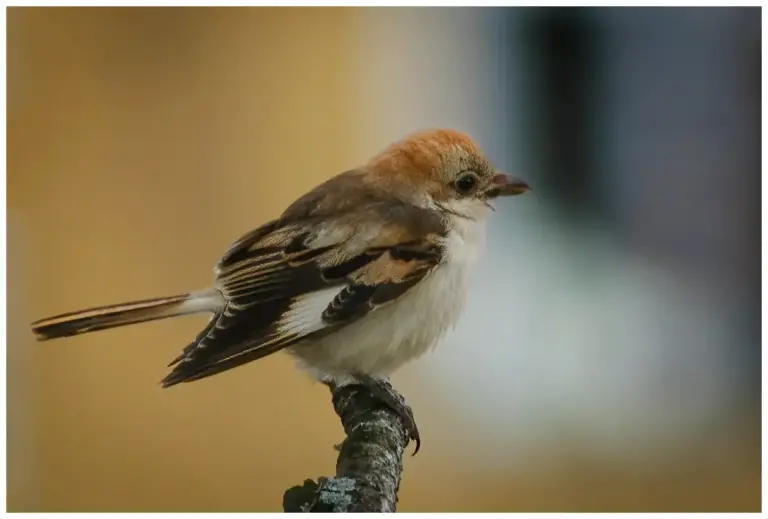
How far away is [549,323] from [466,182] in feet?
0.89

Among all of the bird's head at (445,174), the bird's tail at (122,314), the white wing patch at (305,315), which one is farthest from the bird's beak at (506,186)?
the bird's tail at (122,314)

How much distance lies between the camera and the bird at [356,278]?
1.22m

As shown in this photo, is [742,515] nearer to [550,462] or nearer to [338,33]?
[550,462]

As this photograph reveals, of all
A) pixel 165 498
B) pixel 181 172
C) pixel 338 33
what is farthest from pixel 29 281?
pixel 338 33

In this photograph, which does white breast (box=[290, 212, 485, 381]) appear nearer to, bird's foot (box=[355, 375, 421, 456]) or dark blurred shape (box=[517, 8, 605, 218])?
bird's foot (box=[355, 375, 421, 456])

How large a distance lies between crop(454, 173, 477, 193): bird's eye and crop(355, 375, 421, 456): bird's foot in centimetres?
32

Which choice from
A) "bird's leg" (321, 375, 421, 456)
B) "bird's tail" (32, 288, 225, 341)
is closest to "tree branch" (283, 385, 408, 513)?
"bird's leg" (321, 375, 421, 456)

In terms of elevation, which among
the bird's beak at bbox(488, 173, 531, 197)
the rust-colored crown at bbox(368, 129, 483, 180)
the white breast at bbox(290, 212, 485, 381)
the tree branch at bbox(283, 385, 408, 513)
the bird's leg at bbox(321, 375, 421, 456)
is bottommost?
the tree branch at bbox(283, 385, 408, 513)

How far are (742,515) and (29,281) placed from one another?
1232 mm

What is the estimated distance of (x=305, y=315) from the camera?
3.99 ft

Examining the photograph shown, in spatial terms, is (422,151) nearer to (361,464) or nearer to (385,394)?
(385,394)

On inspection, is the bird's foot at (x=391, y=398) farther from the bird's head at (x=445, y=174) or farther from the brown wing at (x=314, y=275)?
the bird's head at (x=445, y=174)

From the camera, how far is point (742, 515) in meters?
1.40

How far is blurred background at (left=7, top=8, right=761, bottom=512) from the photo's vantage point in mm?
1362
